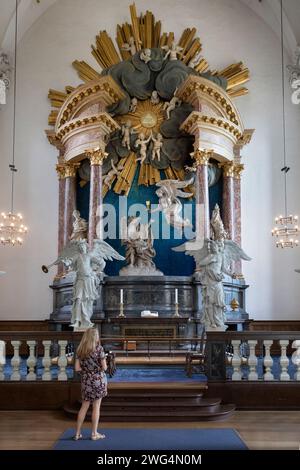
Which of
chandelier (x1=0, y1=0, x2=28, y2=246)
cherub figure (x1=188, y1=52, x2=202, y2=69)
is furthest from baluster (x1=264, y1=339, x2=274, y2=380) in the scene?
cherub figure (x1=188, y1=52, x2=202, y2=69)

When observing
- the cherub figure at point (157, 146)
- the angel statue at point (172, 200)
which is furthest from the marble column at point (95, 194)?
the angel statue at point (172, 200)

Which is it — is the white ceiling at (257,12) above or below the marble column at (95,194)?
above

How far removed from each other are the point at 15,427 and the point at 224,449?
9.09ft

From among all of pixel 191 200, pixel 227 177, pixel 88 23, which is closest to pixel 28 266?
pixel 191 200

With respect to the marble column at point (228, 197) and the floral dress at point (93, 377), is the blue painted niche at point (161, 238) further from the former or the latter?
the floral dress at point (93, 377)

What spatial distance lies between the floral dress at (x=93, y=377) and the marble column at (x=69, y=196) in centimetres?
838

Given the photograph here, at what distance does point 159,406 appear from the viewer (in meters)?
7.98

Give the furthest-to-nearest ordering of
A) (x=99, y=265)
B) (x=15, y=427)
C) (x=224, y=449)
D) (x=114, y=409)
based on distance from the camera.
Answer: (x=99, y=265) < (x=114, y=409) < (x=15, y=427) < (x=224, y=449)

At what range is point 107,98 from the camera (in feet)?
47.8

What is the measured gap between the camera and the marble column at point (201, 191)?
46.5 ft

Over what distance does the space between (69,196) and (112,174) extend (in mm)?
1259

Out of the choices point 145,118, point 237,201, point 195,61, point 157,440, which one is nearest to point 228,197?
point 237,201

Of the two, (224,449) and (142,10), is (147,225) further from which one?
(224,449)

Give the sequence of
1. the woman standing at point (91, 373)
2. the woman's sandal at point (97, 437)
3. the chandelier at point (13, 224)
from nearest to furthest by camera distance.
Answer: the woman's sandal at point (97, 437)
the woman standing at point (91, 373)
the chandelier at point (13, 224)
